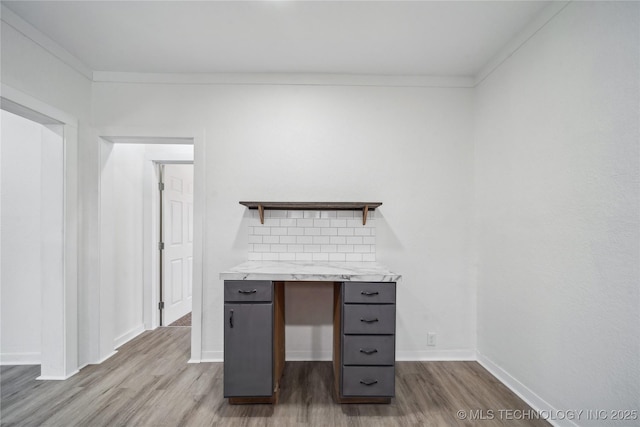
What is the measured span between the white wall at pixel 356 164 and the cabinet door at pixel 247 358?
743 mm

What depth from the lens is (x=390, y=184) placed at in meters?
2.72

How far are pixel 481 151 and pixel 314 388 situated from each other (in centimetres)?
246

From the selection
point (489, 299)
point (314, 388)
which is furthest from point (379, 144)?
point (314, 388)

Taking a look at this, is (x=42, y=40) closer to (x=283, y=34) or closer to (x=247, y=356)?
(x=283, y=34)

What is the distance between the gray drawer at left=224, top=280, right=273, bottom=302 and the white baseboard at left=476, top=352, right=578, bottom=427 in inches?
74.2

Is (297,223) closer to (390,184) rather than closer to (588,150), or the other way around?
(390,184)

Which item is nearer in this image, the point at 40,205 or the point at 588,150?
the point at 588,150

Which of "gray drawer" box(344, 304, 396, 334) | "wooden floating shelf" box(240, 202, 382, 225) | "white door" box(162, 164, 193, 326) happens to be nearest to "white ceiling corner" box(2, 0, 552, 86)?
"wooden floating shelf" box(240, 202, 382, 225)

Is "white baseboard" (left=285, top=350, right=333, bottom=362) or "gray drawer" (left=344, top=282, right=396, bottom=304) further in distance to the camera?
"white baseboard" (left=285, top=350, right=333, bottom=362)

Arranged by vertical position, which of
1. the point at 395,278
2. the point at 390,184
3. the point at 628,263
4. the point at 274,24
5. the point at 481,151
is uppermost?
the point at 274,24

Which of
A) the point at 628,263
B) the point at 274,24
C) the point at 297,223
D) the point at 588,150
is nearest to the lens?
the point at 628,263

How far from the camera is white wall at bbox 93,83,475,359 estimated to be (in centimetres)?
270

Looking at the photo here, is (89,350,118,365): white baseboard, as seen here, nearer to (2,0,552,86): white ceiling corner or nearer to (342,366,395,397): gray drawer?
(342,366,395,397): gray drawer

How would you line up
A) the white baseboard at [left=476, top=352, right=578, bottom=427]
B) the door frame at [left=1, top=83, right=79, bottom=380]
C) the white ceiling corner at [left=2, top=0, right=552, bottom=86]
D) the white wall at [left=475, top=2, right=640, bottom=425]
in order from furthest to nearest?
the door frame at [left=1, top=83, right=79, bottom=380] < the white ceiling corner at [left=2, top=0, right=552, bottom=86] < the white baseboard at [left=476, top=352, right=578, bottom=427] < the white wall at [left=475, top=2, right=640, bottom=425]
